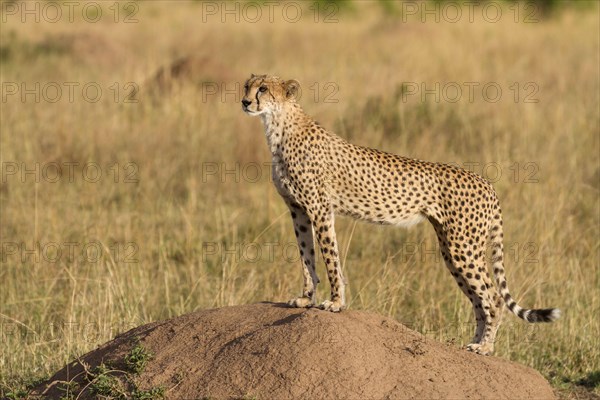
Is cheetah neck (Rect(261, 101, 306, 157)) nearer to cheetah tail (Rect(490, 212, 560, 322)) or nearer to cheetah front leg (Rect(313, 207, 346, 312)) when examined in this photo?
cheetah front leg (Rect(313, 207, 346, 312))

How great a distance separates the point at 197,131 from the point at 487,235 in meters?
5.03

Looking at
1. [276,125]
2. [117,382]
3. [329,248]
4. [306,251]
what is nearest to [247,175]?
[276,125]

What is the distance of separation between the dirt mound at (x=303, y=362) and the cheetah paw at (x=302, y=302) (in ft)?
0.54

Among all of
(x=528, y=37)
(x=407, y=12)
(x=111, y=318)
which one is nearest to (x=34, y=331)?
(x=111, y=318)

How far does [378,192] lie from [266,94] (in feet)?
2.42

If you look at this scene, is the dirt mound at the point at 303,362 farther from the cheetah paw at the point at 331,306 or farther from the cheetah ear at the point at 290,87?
the cheetah ear at the point at 290,87

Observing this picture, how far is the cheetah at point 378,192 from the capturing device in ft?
16.6

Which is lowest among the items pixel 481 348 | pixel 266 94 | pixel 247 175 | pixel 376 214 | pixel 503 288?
pixel 481 348

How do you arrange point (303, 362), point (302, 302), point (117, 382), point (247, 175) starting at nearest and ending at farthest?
point (303, 362)
point (117, 382)
point (302, 302)
point (247, 175)

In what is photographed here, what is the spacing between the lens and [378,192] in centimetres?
513

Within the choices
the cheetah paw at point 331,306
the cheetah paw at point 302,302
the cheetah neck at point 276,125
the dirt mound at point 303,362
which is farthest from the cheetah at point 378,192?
the dirt mound at point 303,362

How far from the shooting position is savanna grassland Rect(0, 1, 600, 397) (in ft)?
20.3

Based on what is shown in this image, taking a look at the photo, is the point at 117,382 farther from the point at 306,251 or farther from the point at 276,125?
the point at 276,125

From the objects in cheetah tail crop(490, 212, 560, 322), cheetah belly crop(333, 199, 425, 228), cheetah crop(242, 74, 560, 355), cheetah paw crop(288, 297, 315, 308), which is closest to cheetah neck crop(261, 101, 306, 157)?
cheetah crop(242, 74, 560, 355)
